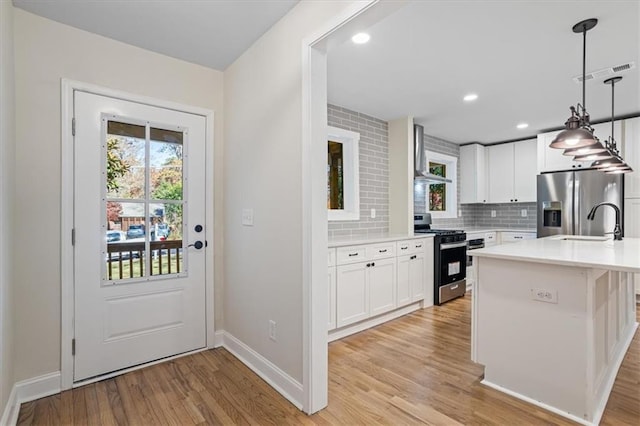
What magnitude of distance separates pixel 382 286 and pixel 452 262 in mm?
1410

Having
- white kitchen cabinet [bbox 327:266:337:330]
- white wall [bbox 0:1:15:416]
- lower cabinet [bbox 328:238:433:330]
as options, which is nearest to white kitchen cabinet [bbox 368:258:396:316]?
lower cabinet [bbox 328:238:433:330]

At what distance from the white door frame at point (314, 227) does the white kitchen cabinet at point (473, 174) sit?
4.48 meters

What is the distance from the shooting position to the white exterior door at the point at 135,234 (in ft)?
7.27

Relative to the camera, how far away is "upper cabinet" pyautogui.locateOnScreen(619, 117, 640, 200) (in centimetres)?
404

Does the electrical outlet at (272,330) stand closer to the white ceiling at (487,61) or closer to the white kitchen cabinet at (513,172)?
the white ceiling at (487,61)

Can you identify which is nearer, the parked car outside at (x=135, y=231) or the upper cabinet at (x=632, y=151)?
the parked car outside at (x=135, y=231)

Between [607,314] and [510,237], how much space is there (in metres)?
3.30

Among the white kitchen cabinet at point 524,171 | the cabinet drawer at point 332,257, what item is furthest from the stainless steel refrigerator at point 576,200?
the cabinet drawer at point 332,257

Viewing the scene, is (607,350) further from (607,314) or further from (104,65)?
(104,65)

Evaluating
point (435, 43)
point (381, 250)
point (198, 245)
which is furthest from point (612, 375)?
point (198, 245)

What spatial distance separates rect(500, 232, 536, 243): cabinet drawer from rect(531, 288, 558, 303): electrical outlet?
3431 millimetres

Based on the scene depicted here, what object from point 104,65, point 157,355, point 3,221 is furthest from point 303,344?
point 104,65

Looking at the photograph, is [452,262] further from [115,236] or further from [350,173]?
[115,236]

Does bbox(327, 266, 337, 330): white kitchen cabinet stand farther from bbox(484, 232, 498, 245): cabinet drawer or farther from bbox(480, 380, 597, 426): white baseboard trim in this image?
bbox(484, 232, 498, 245): cabinet drawer
